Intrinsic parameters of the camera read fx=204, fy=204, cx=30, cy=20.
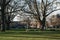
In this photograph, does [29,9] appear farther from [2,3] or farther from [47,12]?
[2,3]

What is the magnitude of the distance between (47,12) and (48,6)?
6.19 ft

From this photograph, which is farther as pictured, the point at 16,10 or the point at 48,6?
the point at 48,6

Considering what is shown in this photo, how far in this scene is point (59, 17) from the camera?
124m

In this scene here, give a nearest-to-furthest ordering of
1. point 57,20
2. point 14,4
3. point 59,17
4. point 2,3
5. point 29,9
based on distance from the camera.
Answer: point 2,3
point 14,4
point 29,9
point 57,20
point 59,17

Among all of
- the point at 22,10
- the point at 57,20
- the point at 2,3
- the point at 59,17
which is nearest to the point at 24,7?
the point at 22,10

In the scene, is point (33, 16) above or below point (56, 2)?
below

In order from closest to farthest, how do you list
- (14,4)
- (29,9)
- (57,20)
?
(14,4) → (29,9) → (57,20)

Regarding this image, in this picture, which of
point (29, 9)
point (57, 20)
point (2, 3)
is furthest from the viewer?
point (57, 20)

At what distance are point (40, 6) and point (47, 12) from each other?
2.47m

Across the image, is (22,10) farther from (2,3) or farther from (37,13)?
(37,13)

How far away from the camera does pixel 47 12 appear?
5381cm

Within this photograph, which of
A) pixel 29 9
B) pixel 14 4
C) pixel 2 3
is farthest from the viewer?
pixel 29 9

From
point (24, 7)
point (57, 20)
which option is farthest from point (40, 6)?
point (57, 20)

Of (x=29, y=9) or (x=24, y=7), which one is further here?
(x=29, y=9)
